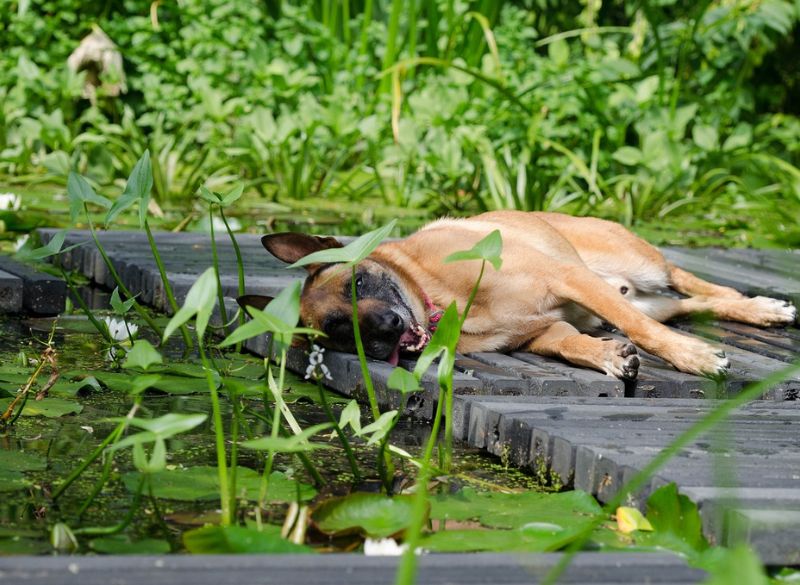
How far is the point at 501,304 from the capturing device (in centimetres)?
417

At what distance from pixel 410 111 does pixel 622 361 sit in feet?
20.3

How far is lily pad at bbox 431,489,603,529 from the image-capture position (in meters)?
2.44

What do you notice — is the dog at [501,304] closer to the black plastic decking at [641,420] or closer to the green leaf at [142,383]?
the black plastic decking at [641,420]

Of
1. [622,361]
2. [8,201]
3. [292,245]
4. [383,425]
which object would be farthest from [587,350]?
[8,201]

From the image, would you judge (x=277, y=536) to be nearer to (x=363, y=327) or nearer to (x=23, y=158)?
(x=363, y=327)

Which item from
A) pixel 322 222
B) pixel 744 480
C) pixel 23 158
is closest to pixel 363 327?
pixel 744 480

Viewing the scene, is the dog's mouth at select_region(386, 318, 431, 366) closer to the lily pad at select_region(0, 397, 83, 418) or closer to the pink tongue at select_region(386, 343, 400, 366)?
the pink tongue at select_region(386, 343, 400, 366)

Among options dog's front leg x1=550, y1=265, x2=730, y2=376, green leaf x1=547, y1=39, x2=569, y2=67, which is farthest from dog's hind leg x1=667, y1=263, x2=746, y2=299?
green leaf x1=547, y1=39, x2=569, y2=67

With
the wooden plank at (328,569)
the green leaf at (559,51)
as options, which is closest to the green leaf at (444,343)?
the wooden plank at (328,569)

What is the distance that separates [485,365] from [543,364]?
0.22 m

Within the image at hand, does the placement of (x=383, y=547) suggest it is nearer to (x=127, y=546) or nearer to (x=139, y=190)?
(x=127, y=546)

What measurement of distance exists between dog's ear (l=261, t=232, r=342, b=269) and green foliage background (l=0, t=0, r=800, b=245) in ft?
11.4

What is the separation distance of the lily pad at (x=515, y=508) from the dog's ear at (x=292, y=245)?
150 centimetres

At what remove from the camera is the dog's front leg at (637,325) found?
3764 mm
